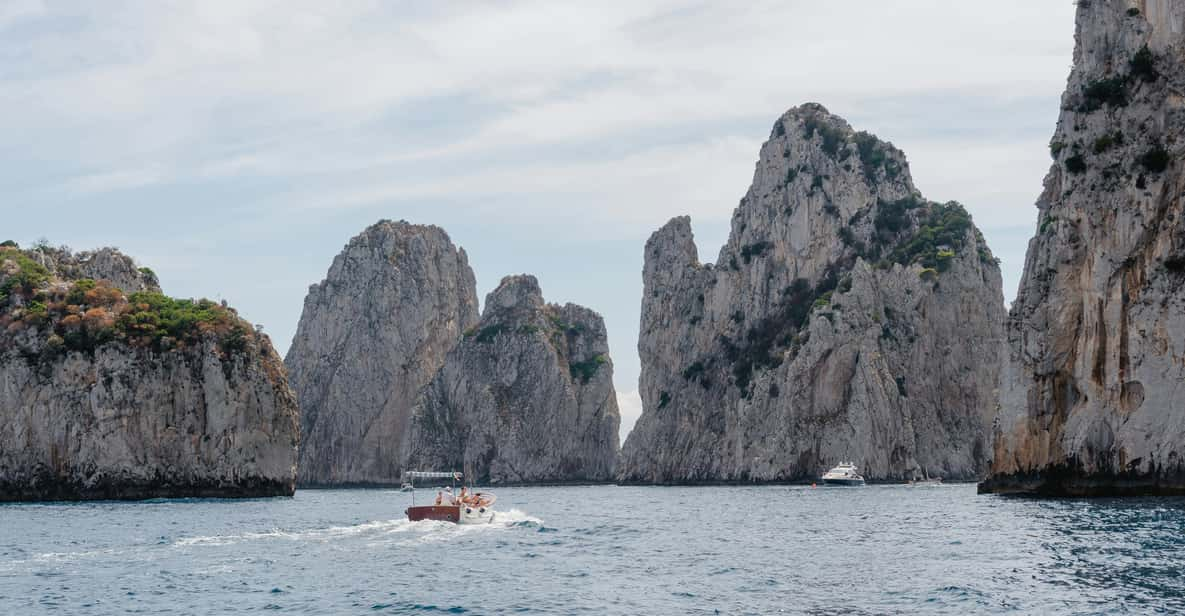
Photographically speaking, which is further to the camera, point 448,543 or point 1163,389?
point 1163,389

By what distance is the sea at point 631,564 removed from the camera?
42969 mm

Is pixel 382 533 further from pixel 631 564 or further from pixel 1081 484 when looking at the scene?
pixel 1081 484

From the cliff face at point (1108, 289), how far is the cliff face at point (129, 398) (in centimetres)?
8029

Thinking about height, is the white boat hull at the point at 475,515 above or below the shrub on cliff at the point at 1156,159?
below

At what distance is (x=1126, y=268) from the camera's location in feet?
283

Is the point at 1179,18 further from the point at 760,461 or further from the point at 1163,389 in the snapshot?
the point at 760,461

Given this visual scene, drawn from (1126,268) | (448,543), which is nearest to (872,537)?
(448,543)

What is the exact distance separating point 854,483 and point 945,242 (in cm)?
4701

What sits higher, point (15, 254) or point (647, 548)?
point (15, 254)

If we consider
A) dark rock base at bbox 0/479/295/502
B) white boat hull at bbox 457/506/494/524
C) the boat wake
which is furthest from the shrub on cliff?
dark rock base at bbox 0/479/295/502

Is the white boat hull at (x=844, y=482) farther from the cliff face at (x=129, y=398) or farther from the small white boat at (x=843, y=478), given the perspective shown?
the cliff face at (x=129, y=398)

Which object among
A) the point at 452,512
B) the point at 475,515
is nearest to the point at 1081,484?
the point at 475,515

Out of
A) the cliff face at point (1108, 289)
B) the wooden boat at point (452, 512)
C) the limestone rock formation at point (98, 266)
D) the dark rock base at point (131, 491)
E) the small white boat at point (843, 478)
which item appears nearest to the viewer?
the cliff face at point (1108, 289)

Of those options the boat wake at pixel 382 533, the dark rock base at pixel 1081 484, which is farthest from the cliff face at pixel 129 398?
the dark rock base at pixel 1081 484
